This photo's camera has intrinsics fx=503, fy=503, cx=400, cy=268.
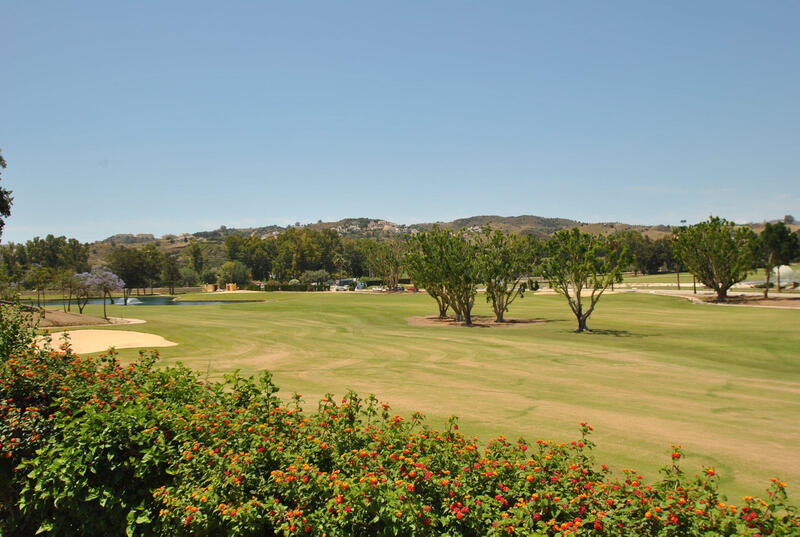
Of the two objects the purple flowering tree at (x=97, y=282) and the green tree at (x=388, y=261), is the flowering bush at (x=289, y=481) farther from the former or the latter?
the green tree at (x=388, y=261)

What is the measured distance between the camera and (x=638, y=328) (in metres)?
33.3

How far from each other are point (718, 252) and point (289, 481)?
59297 millimetres

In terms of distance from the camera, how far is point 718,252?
5256cm

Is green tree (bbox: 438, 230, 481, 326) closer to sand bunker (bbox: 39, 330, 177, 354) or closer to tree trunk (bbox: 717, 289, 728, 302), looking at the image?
sand bunker (bbox: 39, 330, 177, 354)

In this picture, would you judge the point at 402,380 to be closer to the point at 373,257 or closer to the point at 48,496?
the point at 48,496

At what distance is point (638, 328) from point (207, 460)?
33607mm


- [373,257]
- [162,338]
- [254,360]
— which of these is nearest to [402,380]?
[254,360]

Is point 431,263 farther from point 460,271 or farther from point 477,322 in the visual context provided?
point 477,322

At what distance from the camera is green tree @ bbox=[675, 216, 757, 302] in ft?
170


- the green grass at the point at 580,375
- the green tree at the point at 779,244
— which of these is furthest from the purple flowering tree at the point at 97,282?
the green tree at the point at 779,244

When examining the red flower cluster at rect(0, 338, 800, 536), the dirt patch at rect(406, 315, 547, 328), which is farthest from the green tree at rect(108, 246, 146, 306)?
the red flower cluster at rect(0, 338, 800, 536)

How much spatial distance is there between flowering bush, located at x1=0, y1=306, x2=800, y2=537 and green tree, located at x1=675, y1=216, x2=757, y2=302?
55706 millimetres

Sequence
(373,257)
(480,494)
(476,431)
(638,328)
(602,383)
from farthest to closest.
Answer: (373,257) → (638,328) → (602,383) → (476,431) → (480,494)

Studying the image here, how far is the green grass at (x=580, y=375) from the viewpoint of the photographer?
9648 millimetres
